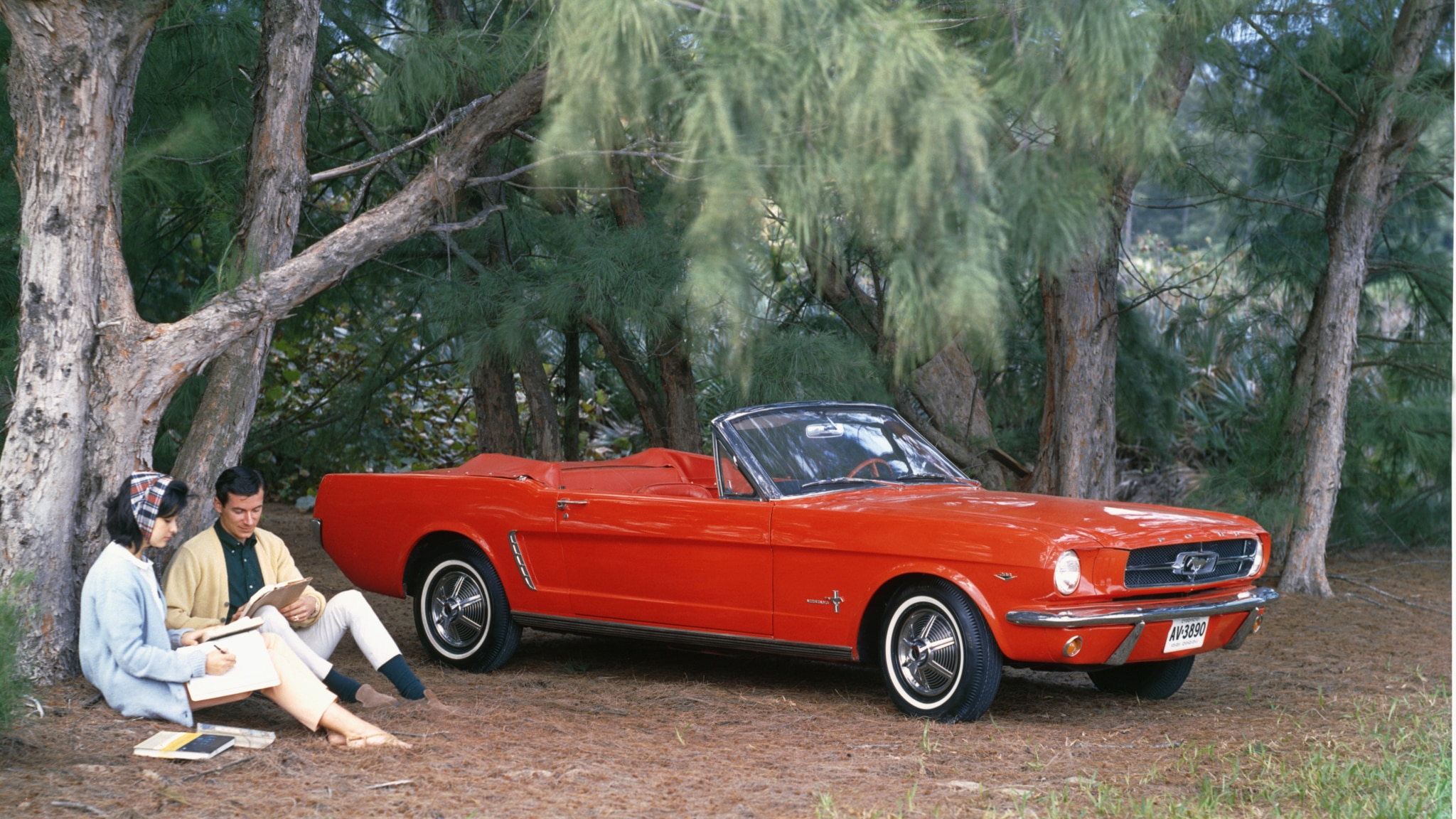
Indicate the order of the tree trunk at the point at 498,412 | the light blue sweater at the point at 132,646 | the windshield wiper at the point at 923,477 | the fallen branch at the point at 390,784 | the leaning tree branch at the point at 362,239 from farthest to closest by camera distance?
the tree trunk at the point at 498,412 → the windshield wiper at the point at 923,477 → the leaning tree branch at the point at 362,239 → the light blue sweater at the point at 132,646 → the fallen branch at the point at 390,784

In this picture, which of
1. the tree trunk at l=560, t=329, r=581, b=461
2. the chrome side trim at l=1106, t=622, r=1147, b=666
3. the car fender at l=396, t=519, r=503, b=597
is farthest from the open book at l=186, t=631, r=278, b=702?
the tree trunk at l=560, t=329, r=581, b=461

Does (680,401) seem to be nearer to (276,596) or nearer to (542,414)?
(542,414)

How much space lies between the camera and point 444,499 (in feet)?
25.2

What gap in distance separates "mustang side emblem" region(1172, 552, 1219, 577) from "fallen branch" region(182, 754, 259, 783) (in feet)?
12.5

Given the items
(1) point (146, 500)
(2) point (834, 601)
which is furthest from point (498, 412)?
(1) point (146, 500)

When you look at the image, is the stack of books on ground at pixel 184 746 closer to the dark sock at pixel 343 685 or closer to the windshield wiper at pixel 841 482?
the dark sock at pixel 343 685

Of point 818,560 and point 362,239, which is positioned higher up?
point 362,239

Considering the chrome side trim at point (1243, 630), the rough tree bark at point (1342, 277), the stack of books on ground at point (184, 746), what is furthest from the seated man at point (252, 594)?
the rough tree bark at point (1342, 277)

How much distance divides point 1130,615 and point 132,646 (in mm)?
3932

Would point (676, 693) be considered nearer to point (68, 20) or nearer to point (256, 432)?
point (68, 20)

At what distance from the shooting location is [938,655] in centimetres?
615

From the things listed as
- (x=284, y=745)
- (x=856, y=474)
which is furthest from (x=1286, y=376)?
(x=284, y=745)

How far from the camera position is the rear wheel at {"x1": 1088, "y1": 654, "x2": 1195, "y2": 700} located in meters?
6.90

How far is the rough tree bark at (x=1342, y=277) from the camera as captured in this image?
1036 centimetres
